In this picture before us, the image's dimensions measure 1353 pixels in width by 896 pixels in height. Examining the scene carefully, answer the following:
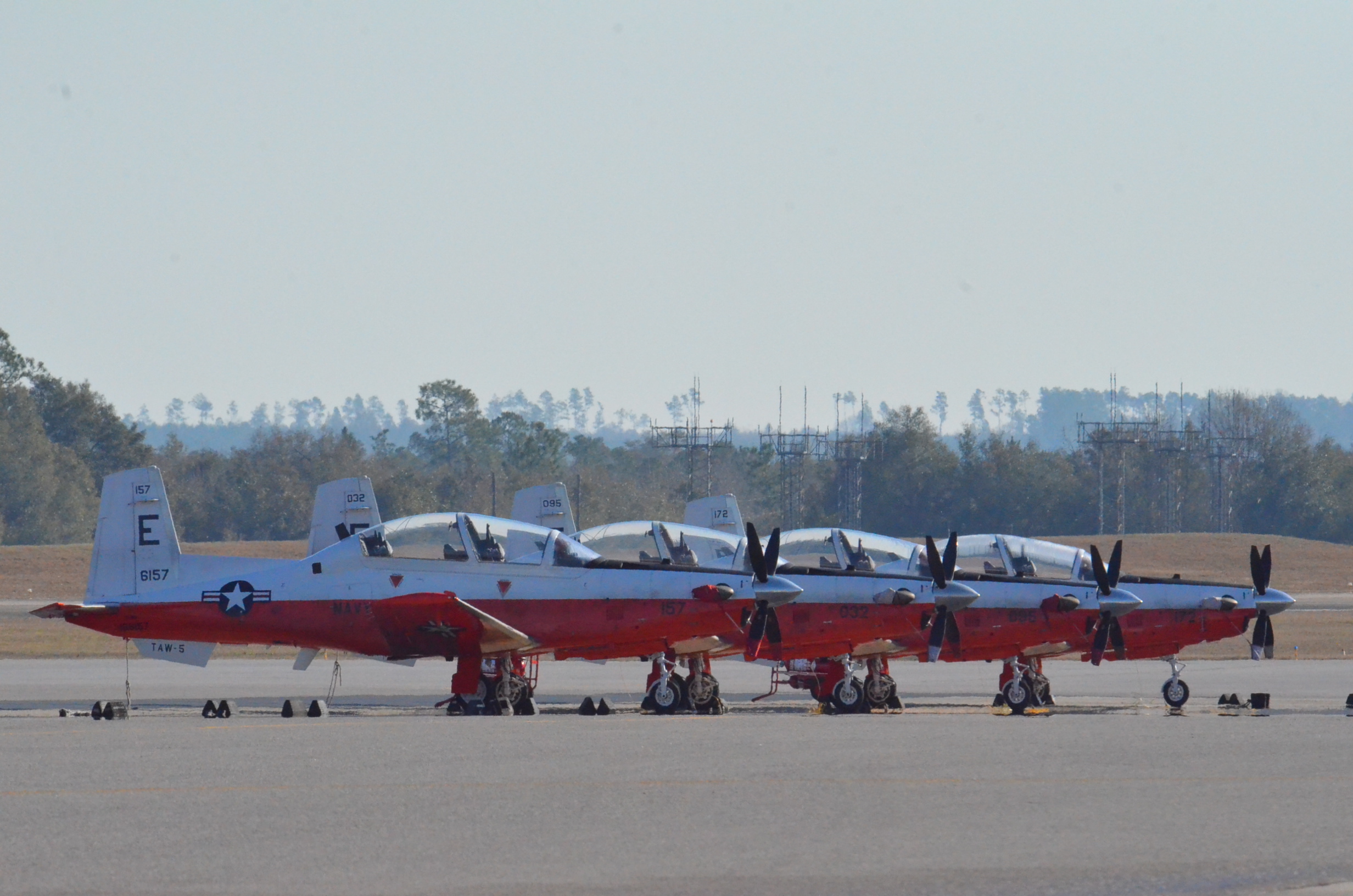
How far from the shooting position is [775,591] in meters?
21.9

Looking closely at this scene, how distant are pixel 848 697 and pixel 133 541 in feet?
32.7

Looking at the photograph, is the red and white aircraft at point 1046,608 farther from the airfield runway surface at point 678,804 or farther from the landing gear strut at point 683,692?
the airfield runway surface at point 678,804

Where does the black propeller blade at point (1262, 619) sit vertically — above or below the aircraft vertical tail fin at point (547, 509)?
below

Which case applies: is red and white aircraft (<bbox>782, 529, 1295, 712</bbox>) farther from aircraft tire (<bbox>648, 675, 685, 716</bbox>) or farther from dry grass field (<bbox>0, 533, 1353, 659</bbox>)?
dry grass field (<bbox>0, 533, 1353, 659</bbox>)

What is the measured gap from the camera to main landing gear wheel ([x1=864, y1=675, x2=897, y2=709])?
2370cm

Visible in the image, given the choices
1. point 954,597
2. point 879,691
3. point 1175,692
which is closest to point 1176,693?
point 1175,692

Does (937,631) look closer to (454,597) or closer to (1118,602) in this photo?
(1118,602)

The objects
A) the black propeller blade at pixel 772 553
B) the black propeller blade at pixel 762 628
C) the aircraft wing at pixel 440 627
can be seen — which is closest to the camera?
the aircraft wing at pixel 440 627

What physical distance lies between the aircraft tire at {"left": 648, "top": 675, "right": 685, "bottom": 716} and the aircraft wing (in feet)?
5.62

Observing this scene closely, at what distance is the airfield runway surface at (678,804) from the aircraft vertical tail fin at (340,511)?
17.0 feet

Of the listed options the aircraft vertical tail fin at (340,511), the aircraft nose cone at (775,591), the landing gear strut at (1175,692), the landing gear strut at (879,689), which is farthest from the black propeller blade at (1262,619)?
the aircraft vertical tail fin at (340,511)

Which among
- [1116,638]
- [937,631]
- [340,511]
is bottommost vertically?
[1116,638]

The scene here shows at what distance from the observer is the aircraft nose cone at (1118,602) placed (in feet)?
79.4

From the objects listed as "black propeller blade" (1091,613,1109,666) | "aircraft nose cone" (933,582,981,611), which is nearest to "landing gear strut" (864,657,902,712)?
"aircraft nose cone" (933,582,981,611)
